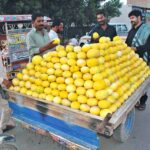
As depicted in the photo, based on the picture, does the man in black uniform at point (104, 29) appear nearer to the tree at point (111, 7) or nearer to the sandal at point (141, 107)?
the sandal at point (141, 107)

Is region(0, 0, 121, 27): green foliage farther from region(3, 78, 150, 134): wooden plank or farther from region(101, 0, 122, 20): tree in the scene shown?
region(3, 78, 150, 134): wooden plank

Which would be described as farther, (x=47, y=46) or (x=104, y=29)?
(x=104, y=29)

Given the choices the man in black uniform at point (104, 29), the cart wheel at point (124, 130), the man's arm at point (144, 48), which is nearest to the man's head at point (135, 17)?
the man's arm at point (144, 48)

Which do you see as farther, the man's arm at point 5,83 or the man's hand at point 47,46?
the man's hand at point 47,46

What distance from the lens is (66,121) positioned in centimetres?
315

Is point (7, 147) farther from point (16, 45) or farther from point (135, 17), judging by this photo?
point (16, 45)

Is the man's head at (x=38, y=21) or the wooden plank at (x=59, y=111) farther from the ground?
the man's head at (x=38, y=21)

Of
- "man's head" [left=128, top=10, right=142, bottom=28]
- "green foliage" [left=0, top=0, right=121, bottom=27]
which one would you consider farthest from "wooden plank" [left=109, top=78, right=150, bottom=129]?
"green foliage" [left=0, top=0, right=121, bottom=27]

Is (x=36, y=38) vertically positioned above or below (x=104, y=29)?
below

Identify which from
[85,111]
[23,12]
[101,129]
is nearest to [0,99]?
[85,111]

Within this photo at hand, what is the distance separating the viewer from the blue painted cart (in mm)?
2896

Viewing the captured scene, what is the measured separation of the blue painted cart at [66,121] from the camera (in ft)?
9.50

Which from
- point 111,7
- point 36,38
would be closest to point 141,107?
point 36,38

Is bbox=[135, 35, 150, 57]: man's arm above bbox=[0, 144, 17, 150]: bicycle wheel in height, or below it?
above
